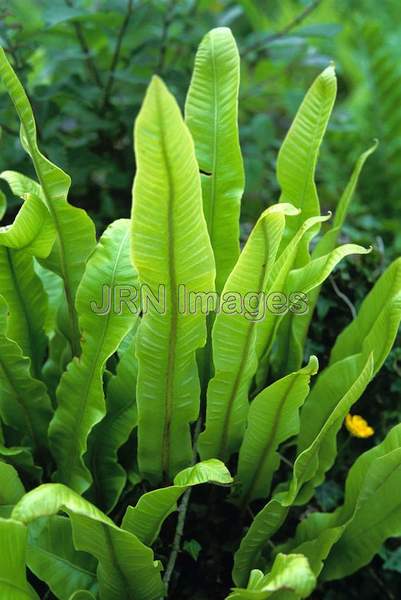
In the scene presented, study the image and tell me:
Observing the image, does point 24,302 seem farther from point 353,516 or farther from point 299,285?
point 353,516

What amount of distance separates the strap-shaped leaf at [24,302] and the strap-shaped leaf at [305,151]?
393 mm

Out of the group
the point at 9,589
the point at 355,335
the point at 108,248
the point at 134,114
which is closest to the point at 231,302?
the point at 108,248

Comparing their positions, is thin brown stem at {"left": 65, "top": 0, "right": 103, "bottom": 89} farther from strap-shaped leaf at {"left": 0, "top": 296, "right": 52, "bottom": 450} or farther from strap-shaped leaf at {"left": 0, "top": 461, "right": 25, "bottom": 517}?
strap-shaped leaf at {"left": 0, "top": 461, "right": 25, "bottom": 517}

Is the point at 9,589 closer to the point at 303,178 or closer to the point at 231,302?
the point at 231,302

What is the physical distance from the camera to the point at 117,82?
172 centimetres

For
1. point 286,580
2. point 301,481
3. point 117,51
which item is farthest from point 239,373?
point 117,51

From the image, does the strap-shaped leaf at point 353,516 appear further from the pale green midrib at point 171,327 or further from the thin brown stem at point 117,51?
the thin brown stem at point 117,51

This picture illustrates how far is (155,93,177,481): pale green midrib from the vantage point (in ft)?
2.45

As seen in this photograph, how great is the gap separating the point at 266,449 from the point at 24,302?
42 centimetres

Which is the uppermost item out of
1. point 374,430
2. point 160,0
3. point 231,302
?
point 160,0

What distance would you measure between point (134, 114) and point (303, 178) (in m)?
0.66

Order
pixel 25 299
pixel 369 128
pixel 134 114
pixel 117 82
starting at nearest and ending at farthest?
pixel 25 299 → pixel 134 114 → pixel 117 82 → pixel 369 128

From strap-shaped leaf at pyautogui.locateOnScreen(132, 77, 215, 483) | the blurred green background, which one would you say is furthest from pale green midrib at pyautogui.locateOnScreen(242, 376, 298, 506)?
the blurred green background

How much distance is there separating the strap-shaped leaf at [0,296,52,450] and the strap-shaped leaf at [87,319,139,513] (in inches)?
3.5
